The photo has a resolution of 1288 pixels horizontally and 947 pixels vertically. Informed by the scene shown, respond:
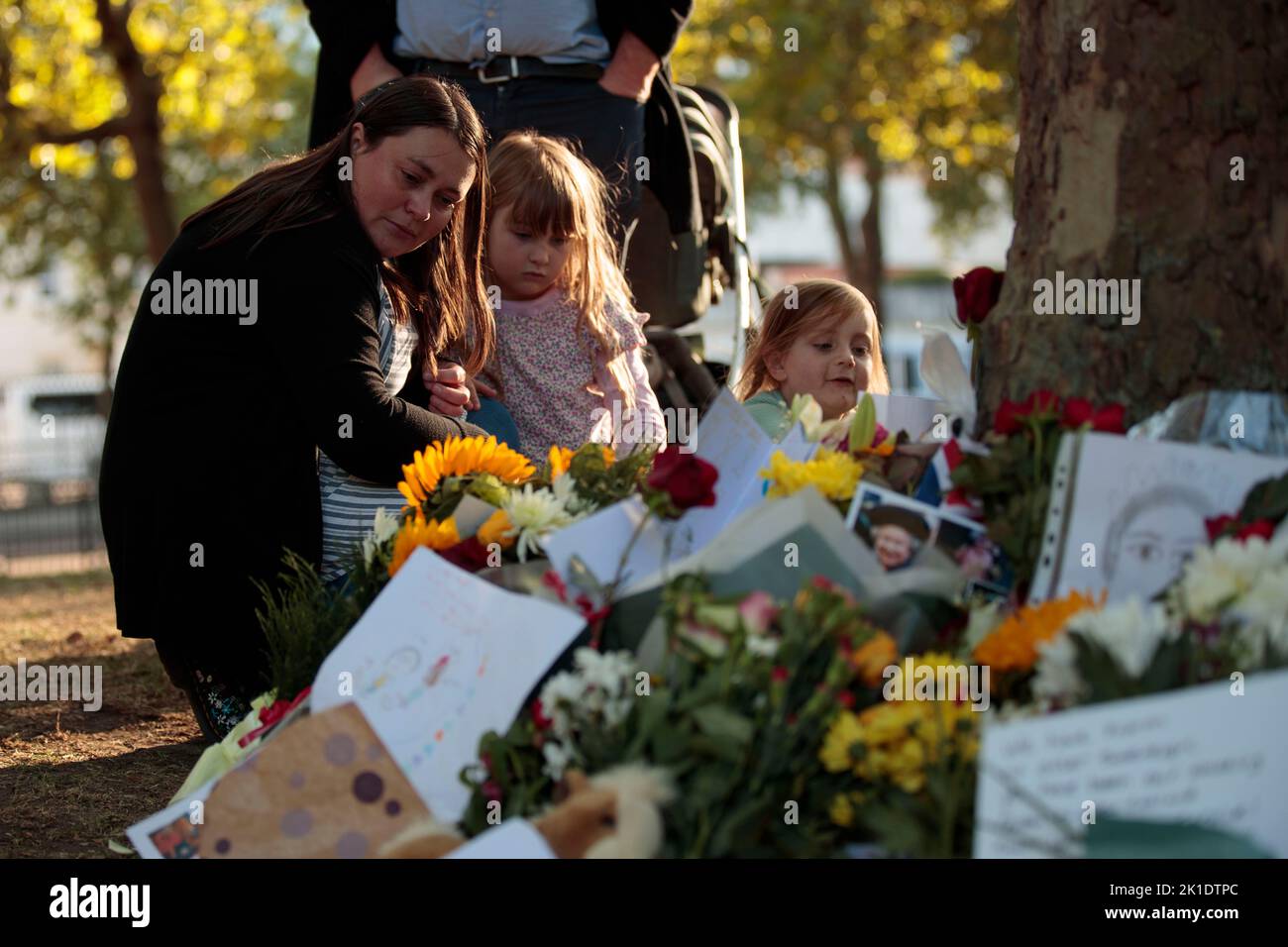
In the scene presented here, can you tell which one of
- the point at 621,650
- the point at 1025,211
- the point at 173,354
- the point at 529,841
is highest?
the point at 1025,211

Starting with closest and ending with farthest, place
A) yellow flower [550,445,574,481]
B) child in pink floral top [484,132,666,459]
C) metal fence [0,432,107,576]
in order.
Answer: yellow flower [550,445,574,481]
child in pink floral top [484,132,666,459]
metal fence [0,432,107,576]

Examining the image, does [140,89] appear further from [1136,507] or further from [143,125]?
[1136,507]

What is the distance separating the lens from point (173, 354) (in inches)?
129

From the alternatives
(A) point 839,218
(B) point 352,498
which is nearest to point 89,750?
(B) point 352,498

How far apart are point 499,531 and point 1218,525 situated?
1158 mm

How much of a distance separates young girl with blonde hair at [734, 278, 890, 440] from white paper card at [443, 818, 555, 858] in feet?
7.46

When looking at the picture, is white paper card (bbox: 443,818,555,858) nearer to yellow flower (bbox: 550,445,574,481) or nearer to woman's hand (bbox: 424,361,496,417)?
yellow flower (bbox: 550,445,574,481)

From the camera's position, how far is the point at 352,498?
332 cm

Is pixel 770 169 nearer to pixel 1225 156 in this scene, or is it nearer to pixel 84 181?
pixel 84 181

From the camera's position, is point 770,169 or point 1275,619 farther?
point 770,169

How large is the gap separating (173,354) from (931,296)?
1648 inches

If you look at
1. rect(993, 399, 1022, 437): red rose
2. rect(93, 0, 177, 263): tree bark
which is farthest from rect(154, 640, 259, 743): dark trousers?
rect(93, 0, 177, 263): tree bark

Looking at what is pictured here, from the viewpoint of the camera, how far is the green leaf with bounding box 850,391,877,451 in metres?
2.66
